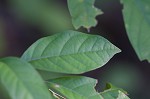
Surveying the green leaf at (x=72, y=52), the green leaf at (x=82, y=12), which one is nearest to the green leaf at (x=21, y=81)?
the green leaf at (x=72, y=52)

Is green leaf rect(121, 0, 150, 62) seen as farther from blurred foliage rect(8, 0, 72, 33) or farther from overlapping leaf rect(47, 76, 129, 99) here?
blurred foliage rect(8, 0, 72, 33)

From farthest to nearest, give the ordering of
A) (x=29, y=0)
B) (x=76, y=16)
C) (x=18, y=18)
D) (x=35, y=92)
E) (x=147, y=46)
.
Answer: (x=18, y=18) < (x=29, y=0) < (x=76, y=16) < (x=147, y=46) < (x=35, y=92)

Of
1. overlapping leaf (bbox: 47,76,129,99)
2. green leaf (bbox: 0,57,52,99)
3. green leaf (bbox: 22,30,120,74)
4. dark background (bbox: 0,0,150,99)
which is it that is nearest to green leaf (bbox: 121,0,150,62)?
green leaf (bbox: 22,30,120,74)

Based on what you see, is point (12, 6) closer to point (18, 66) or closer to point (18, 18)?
point (18, 18)

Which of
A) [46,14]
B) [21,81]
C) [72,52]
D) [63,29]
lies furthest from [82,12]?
[46,14]

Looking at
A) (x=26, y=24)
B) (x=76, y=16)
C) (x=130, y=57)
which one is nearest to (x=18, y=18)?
(x=26, y=24)

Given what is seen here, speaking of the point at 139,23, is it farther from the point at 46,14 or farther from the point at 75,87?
the point at 46,14
